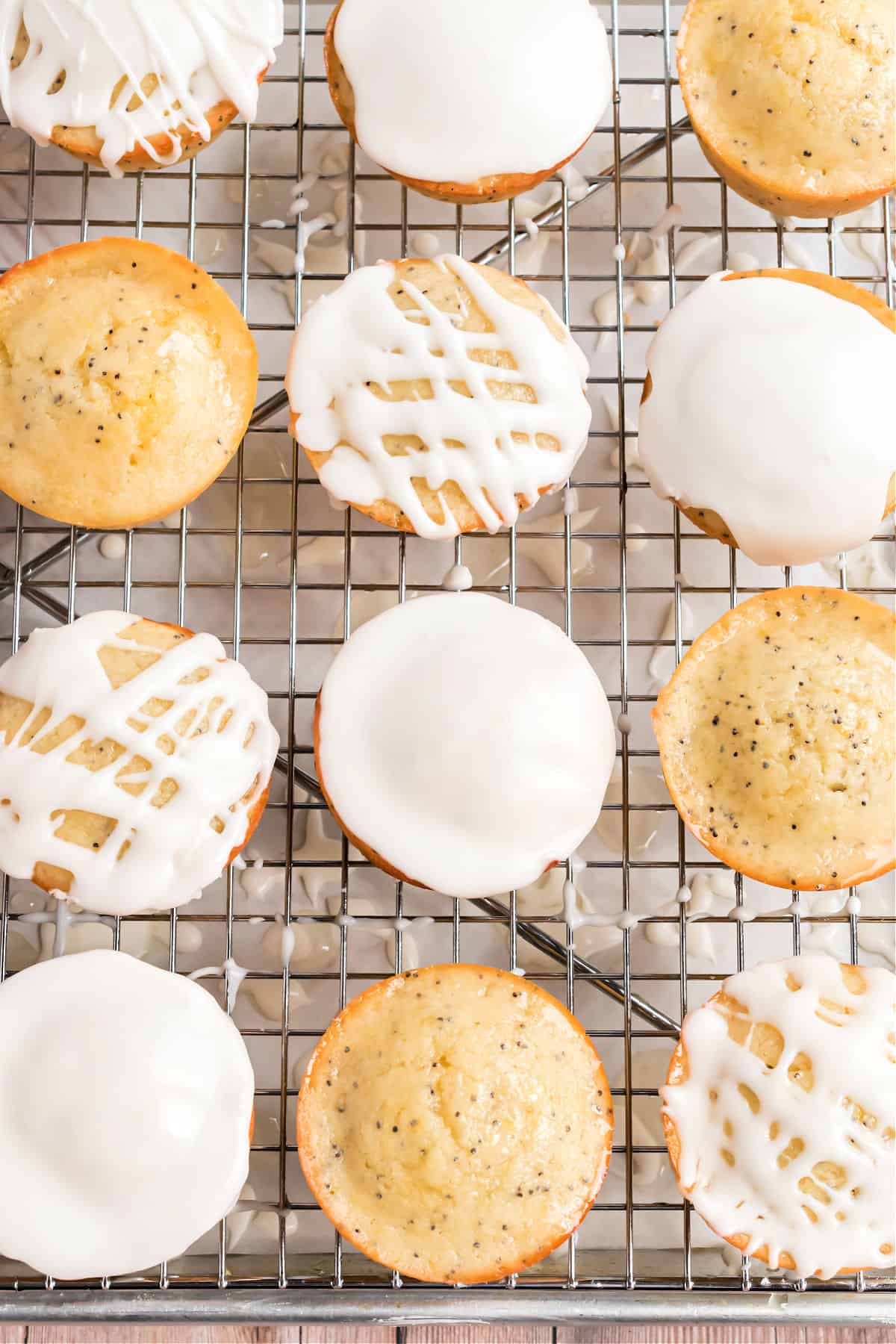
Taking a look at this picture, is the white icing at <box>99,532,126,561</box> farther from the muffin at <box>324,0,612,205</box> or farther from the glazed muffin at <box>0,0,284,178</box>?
the muffin at <box>324,0,612,205</box>

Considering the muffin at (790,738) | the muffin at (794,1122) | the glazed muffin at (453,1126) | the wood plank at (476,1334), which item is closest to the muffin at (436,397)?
the muffin at (790,738)

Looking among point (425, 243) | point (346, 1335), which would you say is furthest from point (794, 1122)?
point (425, 243)

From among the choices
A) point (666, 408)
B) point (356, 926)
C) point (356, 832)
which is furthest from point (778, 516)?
point (356, 926)

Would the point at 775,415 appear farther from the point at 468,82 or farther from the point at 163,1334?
the point at 163,1334

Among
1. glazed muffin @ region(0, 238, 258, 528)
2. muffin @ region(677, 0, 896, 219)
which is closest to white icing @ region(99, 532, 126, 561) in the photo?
glazed muffin @ region(0, 238, 258, 528)

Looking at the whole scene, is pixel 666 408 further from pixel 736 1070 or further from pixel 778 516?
pixel 736 1070
